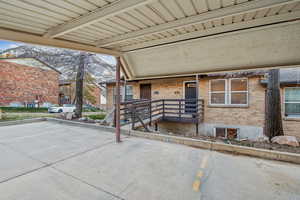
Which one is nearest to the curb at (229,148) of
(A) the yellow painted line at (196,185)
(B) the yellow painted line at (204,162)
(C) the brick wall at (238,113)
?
(B) the yellow painted line at (204,162)

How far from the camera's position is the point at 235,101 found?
759 centimetres

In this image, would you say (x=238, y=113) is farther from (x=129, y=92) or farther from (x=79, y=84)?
(x=79, y=84)

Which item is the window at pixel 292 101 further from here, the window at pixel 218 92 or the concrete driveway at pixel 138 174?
the concrete driveway at pixel 138 174

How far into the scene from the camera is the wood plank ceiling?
5.97 feet

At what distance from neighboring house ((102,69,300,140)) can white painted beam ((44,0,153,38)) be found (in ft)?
22.4

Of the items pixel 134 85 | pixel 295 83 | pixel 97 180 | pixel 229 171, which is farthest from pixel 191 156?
pixel 134 85

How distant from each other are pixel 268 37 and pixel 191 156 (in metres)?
2.94

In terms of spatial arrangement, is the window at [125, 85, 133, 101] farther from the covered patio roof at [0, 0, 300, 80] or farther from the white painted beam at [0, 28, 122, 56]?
the white painted beam at [0, 28, 122, 56]

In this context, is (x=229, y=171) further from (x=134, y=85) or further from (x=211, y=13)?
(x=134, y=85)

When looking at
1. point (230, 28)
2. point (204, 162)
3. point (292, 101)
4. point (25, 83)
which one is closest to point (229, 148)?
point (204, 162)

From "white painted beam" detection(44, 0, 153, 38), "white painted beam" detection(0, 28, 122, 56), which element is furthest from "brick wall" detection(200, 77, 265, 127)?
"white painted beam" detection(44, 0, 153, 38)

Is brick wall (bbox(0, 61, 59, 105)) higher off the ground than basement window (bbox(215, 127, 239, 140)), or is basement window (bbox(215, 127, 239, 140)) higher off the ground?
brick wall (bbox(0, 61, 59, 105))

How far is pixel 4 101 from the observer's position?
47.6ft

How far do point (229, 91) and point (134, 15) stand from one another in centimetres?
720
